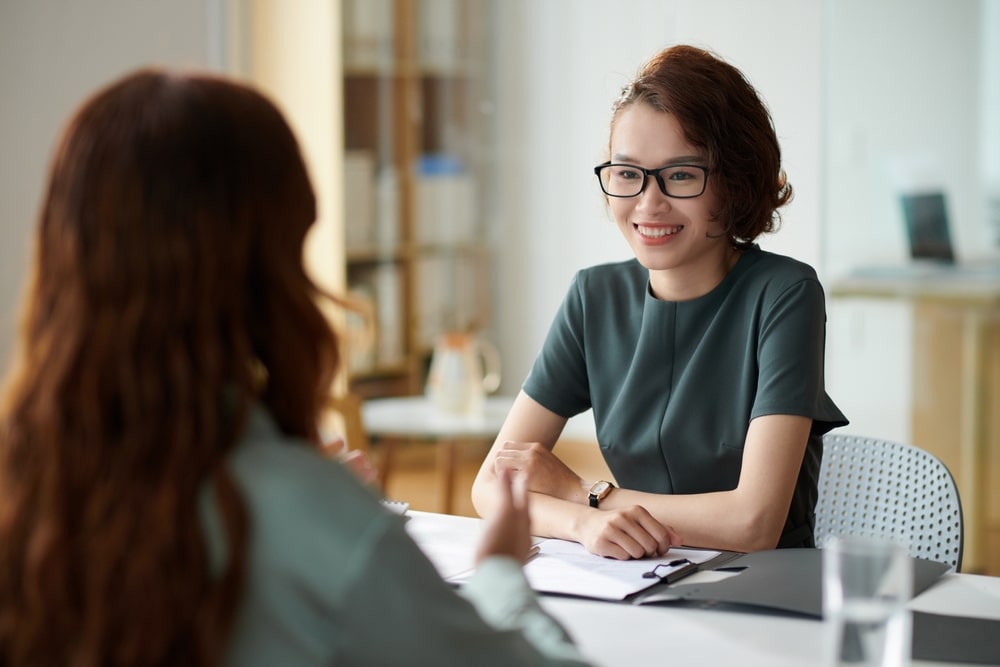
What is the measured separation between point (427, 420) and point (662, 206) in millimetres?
1863

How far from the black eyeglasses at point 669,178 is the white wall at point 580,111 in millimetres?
1427

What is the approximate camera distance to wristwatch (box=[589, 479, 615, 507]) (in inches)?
68.2

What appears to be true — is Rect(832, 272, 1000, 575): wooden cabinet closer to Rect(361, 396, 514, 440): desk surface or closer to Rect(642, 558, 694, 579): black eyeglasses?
Rect(361, 396, 514, 440): desk surface

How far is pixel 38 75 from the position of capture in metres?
3.80

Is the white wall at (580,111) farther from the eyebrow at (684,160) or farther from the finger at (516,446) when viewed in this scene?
the finger at (516,446)

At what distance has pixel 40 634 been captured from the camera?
856mm

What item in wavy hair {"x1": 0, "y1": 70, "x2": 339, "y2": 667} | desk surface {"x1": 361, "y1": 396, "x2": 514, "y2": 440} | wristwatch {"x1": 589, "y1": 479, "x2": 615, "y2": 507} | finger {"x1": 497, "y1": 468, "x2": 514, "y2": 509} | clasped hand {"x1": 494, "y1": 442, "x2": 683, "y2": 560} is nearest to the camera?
wavy hair {"x1": 0, "y1": 70, "x2": 339, "y2": 667}

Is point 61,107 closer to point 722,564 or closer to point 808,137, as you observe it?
point 808,137

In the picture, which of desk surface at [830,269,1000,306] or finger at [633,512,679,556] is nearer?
finger at [633,512,679,556]

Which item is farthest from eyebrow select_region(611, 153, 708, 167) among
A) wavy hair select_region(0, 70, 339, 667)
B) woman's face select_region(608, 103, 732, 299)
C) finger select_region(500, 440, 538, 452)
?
wavy hair select_region(0, 70, 339, 667)

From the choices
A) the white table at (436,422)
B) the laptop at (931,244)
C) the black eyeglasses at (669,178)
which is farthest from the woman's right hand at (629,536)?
the laptop at (931,244)

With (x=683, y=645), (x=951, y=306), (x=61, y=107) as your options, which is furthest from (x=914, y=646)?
(x=61, y=107)

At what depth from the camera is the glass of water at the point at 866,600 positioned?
40.8 inches

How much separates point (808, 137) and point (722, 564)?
84.3 inches
